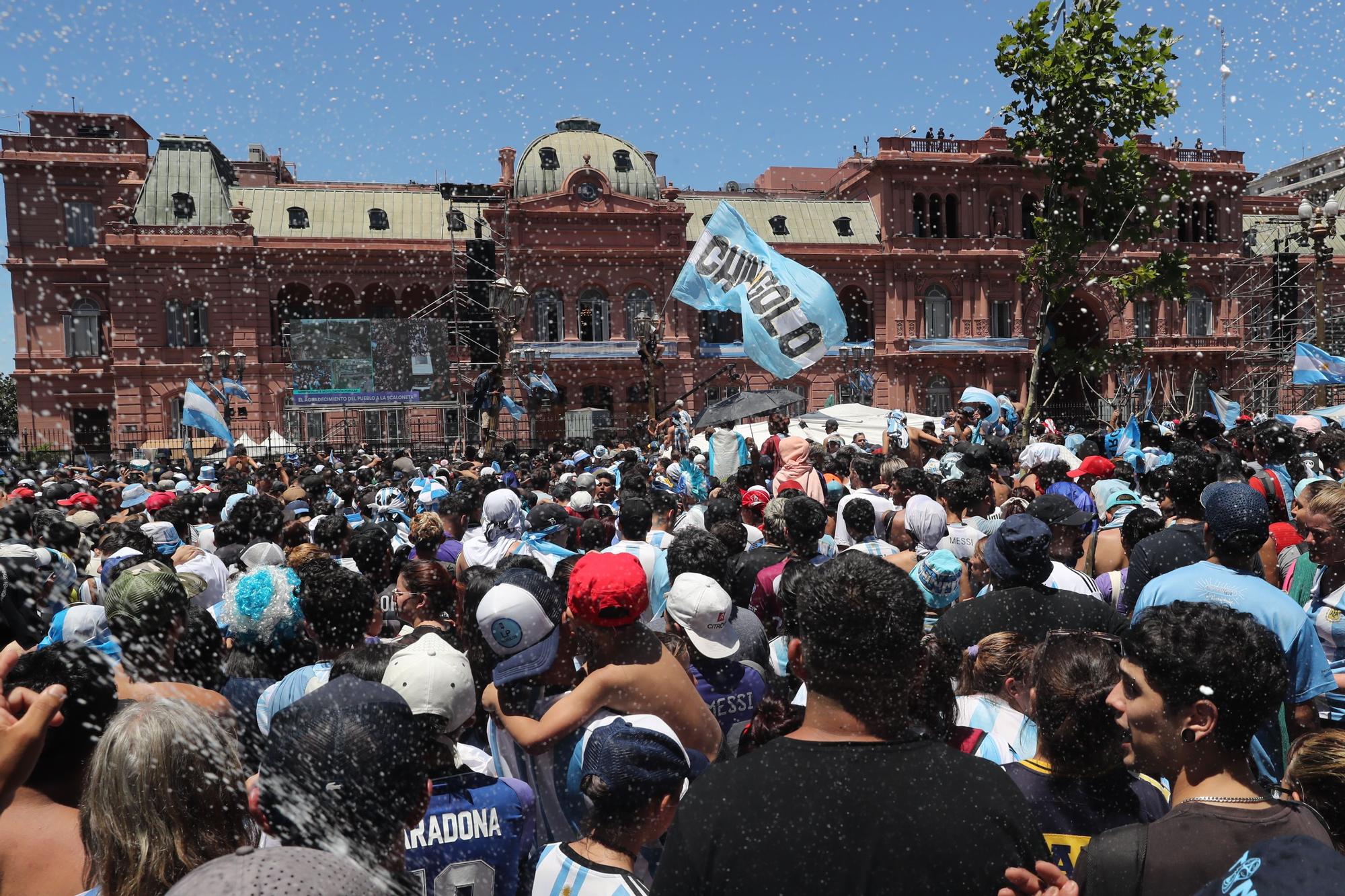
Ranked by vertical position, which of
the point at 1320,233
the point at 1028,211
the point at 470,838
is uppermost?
the point at 1028,211

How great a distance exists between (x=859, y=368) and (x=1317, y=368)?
2599 cm

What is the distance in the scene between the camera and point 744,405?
15273mm

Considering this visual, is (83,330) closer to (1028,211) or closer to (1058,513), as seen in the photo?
(1028,211)

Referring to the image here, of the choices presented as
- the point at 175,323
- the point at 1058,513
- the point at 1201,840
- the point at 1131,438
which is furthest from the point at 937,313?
the point at 1201,840

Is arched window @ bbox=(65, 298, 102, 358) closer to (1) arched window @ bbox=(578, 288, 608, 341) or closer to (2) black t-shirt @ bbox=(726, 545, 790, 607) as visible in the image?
(1) arched window @ bbox=(578, 288, 608, 341)

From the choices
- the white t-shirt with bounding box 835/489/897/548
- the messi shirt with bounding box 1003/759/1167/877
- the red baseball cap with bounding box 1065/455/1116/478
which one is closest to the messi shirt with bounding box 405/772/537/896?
the messi shirt with bounding box 1003/759/1167/877

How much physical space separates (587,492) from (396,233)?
33275mm

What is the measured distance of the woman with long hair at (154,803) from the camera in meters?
2.25

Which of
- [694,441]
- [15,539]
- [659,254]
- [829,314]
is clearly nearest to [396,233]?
[659,254]

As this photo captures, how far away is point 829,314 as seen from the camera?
12.1 m

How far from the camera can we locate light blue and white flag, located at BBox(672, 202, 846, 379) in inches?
471

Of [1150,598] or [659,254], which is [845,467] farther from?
[659,254]

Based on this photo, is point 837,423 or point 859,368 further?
point 859,368

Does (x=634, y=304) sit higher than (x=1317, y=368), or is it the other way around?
(x=634, y=304)
